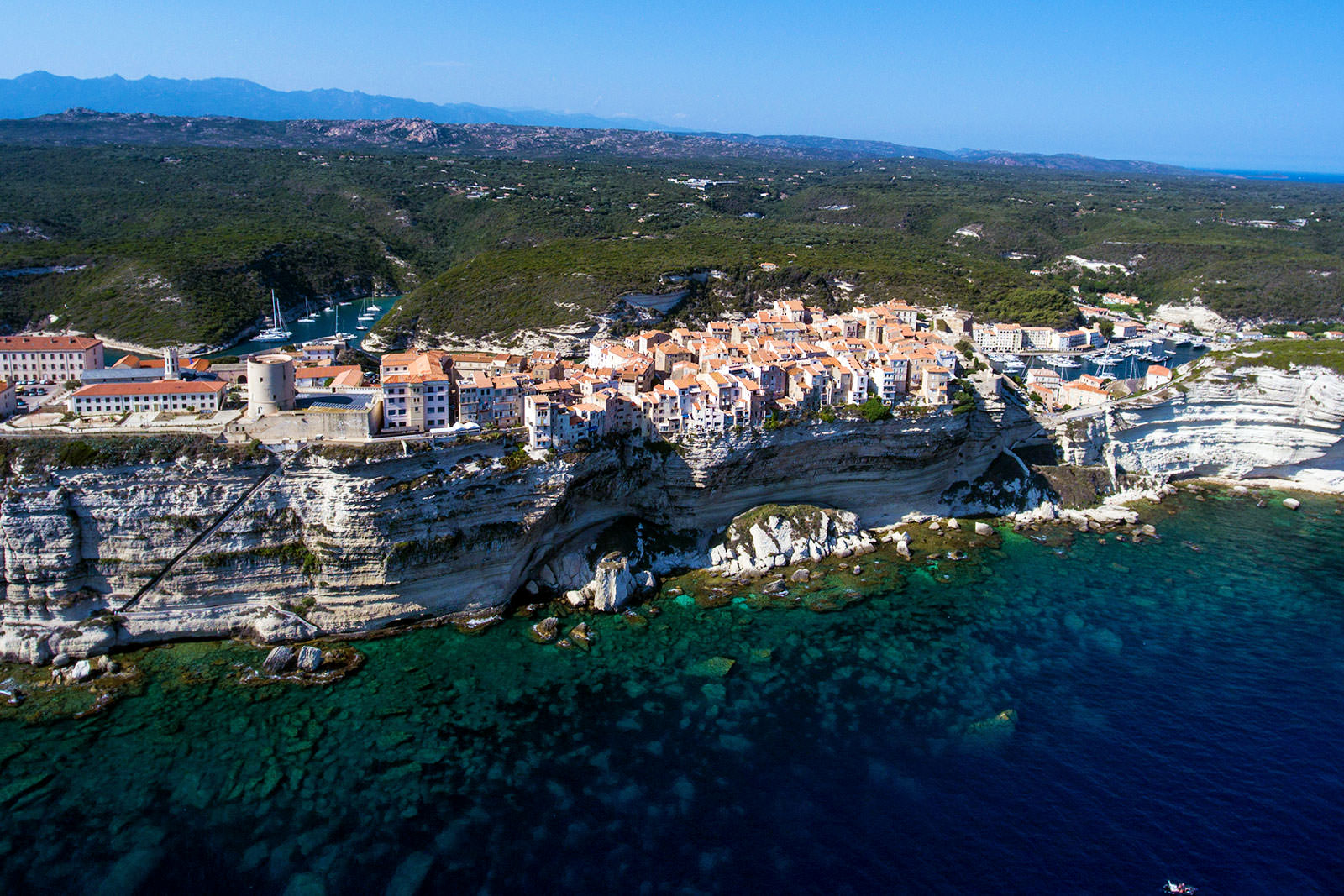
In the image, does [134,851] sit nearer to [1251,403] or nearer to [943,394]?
[943,394]

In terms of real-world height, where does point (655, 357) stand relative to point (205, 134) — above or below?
below

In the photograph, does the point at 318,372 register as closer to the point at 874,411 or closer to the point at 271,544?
the point at 271,544

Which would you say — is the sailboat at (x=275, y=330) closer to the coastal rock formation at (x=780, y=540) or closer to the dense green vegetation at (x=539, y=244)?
the dense green vegetation at (x=539, y=244)

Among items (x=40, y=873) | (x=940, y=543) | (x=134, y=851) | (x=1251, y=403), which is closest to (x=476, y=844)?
A: (x=134, y=851)

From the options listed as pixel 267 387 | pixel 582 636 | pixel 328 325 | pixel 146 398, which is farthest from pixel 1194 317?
pixel 146 398

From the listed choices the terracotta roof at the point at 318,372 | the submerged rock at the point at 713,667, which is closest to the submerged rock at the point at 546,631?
the submerged rock at the point at 713,667

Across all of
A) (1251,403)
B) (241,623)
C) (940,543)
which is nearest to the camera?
(241,623)
